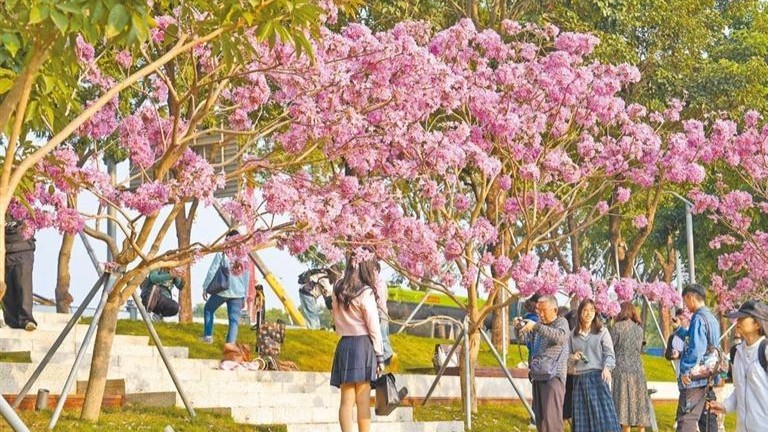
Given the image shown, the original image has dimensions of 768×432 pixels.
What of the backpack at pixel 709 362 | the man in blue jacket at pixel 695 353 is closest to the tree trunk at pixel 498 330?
the man in blue jacket at pixel 695 353

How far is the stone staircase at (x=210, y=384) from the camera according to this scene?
14672mm

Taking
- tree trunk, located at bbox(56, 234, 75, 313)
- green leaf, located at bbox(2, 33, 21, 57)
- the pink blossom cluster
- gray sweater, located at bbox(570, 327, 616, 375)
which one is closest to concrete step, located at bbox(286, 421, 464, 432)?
gray sweater, located at bbox(570, 327, 616, 375)

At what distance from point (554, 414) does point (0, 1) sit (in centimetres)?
728

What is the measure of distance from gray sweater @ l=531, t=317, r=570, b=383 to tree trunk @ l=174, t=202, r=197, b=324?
480 inches

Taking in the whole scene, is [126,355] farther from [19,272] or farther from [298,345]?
[298,345]

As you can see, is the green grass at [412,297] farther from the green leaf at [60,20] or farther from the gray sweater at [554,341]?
the green leaf at [60,20]

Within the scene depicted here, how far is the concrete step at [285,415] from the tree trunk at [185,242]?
1037 cm

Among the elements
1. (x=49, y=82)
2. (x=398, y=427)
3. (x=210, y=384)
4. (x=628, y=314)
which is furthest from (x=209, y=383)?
(x=49, y=82)

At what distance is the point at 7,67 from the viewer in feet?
33.2

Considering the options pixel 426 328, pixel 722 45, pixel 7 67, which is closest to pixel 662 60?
pixel 722 45

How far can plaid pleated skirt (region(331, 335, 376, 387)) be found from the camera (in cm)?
1254

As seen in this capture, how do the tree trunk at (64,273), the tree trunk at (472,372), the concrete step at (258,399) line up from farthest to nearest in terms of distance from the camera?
1. the tree trunk at (64,273)
2. the tree trunk at (472,372)
3. the concrete step at (258,399)

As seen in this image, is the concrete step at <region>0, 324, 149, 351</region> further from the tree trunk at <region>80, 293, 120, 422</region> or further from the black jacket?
the tree trunk at <region>80, 293, 120, 422</region>

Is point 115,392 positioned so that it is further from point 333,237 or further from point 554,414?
point 554,414
